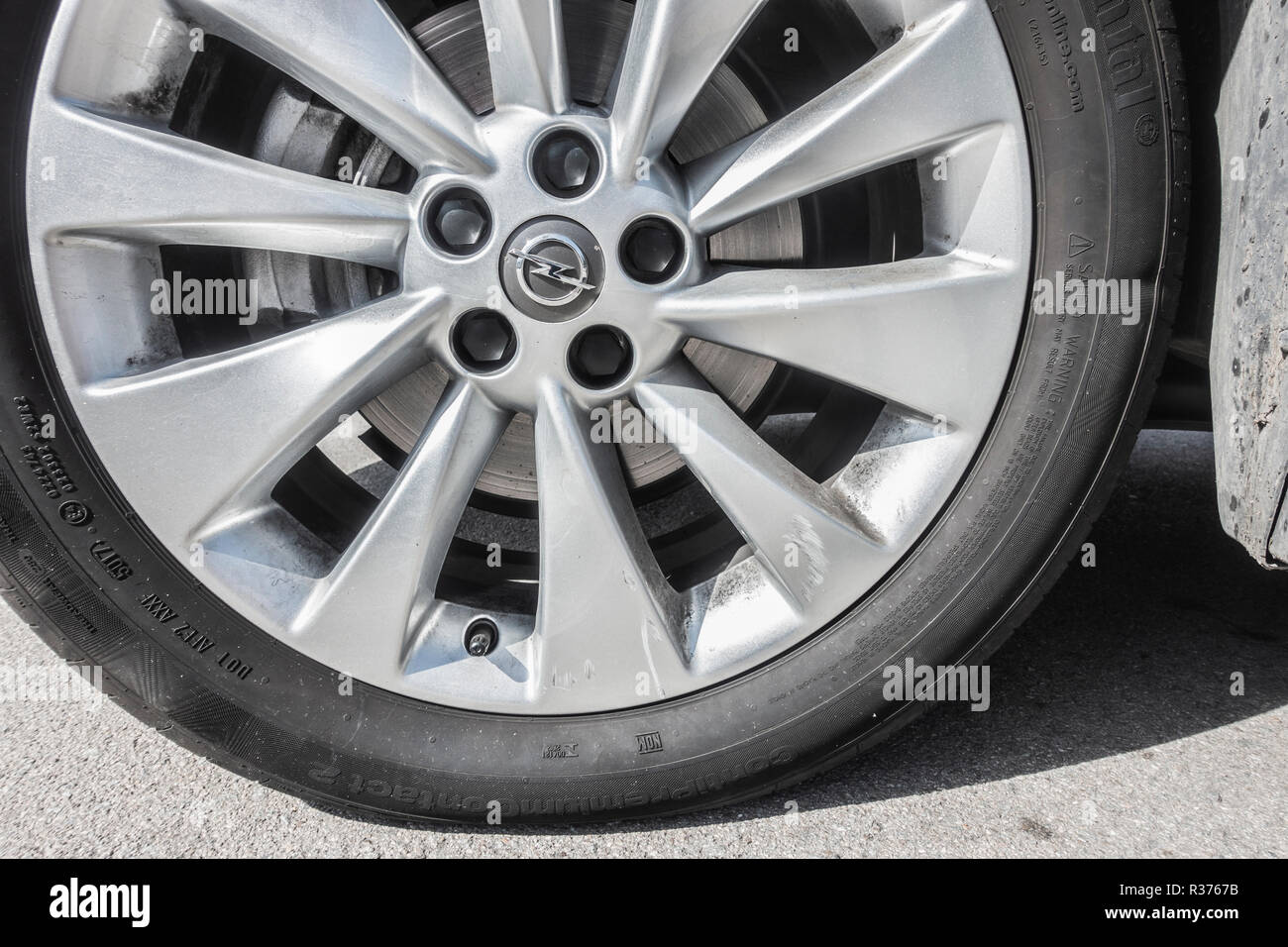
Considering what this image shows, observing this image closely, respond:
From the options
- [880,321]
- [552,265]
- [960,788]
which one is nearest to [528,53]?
[552,265]

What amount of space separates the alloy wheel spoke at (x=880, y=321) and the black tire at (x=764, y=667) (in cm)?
7

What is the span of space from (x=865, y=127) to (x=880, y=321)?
27 cm

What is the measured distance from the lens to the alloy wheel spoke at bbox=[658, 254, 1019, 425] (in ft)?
4.40

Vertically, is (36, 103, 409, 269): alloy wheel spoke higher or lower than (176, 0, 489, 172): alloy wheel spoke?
lower

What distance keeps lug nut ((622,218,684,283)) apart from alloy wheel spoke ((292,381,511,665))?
302mm

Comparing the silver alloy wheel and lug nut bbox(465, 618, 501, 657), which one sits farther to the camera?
lug nut bbox(465, 618, 501, 657)

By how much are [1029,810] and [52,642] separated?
1.51 m

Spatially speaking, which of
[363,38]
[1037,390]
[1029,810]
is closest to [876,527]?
[1037,390]

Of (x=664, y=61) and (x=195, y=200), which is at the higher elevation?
(x=664, y=61)

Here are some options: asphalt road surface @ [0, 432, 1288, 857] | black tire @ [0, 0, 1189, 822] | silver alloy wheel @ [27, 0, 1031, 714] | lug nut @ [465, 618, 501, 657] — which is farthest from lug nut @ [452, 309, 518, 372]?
asphalt road surface @ [0, 432, 1288, 857]

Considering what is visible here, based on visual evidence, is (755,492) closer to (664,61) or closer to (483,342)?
(483,342)

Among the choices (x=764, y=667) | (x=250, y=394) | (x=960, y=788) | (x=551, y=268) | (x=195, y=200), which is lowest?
(x=960, y=788)

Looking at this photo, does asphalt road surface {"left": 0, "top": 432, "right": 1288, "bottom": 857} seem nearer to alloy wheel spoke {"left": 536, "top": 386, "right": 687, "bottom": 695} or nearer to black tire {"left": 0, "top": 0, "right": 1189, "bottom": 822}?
black tire {"left": 0, "top": 0, "right": 1189, "bottom": 822}

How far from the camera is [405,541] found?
4.57 feet
